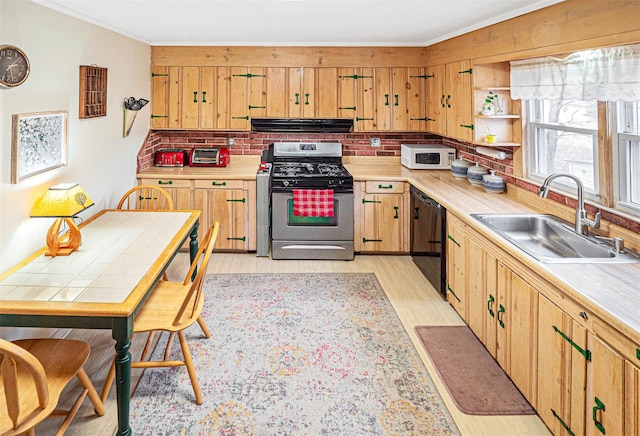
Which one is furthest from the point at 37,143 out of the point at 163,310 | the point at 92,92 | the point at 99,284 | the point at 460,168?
the point at 460,168

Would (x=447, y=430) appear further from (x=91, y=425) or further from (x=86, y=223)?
(x=86, y=223)

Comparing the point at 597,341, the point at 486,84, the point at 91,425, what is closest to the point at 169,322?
A: the point at 91,425

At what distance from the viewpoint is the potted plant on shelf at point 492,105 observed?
3.75 metres

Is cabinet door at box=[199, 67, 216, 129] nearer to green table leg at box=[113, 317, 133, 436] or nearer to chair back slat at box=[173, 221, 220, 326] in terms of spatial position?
chair back slat at box=[173, 221, 220, 326]

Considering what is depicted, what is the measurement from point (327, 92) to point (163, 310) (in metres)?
3.25

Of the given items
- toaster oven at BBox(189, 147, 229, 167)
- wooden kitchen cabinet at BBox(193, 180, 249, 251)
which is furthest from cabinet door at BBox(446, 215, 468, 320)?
toaster oven at BBox(189, 147, 229, 167)

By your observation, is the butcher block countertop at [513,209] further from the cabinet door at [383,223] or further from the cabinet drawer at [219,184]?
the cabinet door at [383,223]

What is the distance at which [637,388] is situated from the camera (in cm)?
148

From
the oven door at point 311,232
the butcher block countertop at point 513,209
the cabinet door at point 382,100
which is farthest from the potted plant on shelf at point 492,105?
the oven door at point 311,232

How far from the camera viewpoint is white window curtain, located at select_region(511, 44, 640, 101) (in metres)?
2.21

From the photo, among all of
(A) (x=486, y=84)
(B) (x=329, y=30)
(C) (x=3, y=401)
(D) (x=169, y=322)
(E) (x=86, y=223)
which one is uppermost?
(B) (x=329, y=30)

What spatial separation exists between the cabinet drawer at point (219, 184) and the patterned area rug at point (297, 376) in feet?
4.46

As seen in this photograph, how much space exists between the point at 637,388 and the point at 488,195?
2.36 metres

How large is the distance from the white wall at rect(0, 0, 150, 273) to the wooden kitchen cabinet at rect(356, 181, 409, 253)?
2.39 m
